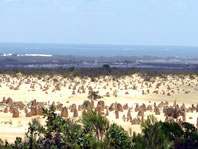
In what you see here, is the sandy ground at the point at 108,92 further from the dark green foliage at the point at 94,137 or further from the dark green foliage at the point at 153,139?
the dark green foliage at the point at 153,139

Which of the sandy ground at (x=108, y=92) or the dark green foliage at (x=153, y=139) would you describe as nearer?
the dark green foliage at (x=153, y=139)

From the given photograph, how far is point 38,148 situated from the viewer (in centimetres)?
925

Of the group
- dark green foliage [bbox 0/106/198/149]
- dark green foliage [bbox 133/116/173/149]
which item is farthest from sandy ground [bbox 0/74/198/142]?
dark green foliage [bbox 133/116/173/149]

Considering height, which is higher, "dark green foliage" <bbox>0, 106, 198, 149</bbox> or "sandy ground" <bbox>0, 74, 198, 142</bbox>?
"dark green foliage" <bbox>0, 106, 198, 149</bbox>

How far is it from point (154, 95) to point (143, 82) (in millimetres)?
7915

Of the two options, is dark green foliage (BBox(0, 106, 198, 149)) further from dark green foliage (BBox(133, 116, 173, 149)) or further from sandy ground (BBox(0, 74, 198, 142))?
sandy ground (BBox(0, 74, 198, 142))

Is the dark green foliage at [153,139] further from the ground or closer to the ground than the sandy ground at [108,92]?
further from the ground

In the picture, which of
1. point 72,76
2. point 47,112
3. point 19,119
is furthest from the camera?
point 72,76

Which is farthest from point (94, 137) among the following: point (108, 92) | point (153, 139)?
point (108, 92)

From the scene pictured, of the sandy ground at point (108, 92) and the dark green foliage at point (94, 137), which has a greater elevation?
the dark green foliage at point (94, 137)

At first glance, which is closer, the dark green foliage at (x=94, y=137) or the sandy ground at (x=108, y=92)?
the dark green foliage at (x=94, y=137)

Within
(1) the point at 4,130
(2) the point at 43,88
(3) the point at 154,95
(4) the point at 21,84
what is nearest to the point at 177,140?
(1) the point at 4,130

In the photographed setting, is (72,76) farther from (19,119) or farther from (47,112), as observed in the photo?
(47,112)

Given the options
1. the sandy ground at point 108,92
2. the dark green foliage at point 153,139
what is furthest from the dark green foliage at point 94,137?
the sandy ground at point 108,92
